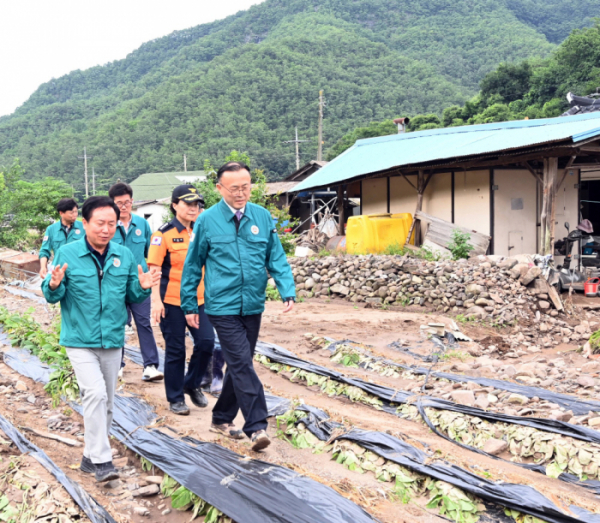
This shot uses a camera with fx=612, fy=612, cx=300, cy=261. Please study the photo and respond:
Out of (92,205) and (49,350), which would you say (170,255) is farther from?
(49,350)

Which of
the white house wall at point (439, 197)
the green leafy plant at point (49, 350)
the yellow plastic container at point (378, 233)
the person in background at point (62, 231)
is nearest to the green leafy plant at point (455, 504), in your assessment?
the green leafy plant at point (49, 350)

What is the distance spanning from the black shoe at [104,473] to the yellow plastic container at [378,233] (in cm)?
1218

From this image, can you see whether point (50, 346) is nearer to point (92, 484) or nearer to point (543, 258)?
point (92, 484)

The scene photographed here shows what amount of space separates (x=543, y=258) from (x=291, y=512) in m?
10.9

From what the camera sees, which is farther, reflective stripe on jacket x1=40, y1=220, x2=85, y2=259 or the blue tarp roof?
the blue tarp roof

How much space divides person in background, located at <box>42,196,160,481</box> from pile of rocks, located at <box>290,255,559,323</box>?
8.81 meters

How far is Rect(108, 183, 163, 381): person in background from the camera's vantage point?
6109mm

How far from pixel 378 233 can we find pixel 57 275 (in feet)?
41.6

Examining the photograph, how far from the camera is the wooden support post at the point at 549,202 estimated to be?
12867mm

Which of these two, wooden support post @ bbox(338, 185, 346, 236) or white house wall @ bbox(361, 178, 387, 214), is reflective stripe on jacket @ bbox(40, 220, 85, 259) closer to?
white house wall @ bbox(361, 178, 387, 214)

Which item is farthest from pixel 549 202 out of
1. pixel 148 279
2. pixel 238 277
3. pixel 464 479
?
pixel 148 279

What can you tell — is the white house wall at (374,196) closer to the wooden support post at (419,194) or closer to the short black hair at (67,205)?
the wooden support post at (419,194)

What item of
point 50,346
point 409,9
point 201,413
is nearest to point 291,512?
point 201,413

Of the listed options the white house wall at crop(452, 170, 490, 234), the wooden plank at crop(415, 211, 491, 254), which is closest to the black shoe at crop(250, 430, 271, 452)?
the wooden plank at crop(415, 211, 491, 254)
